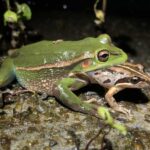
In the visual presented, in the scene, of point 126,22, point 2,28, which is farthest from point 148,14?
point 2,28

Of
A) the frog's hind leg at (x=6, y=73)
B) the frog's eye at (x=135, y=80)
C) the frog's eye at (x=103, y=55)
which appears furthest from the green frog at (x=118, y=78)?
the frog's hind leg at (x=6, y=73)

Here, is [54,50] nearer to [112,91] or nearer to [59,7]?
[112,91]

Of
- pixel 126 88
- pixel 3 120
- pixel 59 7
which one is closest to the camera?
pixel 3 120

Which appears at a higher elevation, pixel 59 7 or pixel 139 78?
pixel 139 78

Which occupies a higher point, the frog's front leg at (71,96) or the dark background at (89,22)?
the frog's front leg at (71,96)

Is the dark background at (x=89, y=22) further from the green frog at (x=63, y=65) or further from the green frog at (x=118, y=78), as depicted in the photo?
the green frog at (x=118, y=78)

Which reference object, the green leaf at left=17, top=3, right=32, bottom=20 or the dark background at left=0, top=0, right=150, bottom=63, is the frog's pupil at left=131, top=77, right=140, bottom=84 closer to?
the green leaf at left=17, top=3, right=32, bottom=20
